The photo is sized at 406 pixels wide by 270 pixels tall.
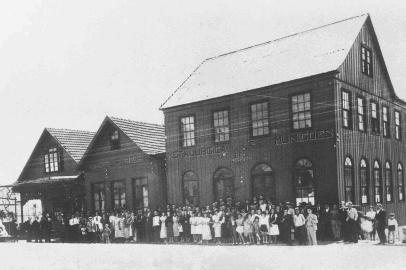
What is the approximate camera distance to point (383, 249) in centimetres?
1700

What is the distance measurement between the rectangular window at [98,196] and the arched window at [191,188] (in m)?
6.94

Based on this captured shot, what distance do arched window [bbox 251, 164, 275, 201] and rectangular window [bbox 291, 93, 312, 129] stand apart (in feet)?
8.01

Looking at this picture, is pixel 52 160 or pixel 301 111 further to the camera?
pixel 52 160

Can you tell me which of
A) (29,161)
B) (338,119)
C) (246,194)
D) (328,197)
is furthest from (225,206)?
(29,161)

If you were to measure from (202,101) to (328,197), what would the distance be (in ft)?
26.6

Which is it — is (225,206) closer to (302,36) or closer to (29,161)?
(302,36)

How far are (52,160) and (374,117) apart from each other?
73.1 feet

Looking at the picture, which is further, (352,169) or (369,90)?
(369,90)

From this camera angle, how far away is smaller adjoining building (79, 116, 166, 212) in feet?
94.5

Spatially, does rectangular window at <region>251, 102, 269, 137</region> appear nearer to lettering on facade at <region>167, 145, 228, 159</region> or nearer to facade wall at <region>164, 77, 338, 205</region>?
facade wall at <region>164, 77, 338, 205</region>

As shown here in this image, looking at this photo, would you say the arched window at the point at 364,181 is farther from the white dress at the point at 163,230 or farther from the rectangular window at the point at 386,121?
the white dress at the point at 163,230

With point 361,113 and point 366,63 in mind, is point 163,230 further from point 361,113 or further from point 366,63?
point 366,63

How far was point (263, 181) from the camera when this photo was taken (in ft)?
77.8

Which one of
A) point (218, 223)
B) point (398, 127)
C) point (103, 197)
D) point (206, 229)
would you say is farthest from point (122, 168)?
point (398, 127)
